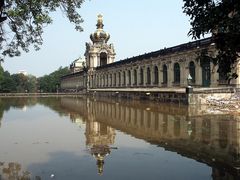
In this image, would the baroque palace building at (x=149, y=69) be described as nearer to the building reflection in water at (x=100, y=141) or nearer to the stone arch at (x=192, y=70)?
the stone arch at (x=192, y=70)

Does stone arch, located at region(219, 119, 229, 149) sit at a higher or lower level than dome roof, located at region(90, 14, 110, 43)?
lower

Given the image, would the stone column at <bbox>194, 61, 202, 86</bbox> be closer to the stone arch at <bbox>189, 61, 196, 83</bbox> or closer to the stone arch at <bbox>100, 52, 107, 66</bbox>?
the stone arch at <bbox>189, 61, 196, 83</bbox>

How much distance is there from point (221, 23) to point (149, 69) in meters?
50.9

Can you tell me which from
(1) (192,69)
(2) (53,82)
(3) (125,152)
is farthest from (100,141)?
(2) (53,82)

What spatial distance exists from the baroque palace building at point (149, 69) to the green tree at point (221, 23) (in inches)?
26.7

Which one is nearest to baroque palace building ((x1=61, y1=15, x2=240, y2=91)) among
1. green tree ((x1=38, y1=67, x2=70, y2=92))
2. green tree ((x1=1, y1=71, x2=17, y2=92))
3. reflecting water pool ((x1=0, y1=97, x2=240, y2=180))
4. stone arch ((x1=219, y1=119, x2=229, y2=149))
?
stone arch ((x1=219, y1=119, x2=229, y2=149))

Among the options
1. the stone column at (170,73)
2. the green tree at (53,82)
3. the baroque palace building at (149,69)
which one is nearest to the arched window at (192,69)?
the baroque palace building at (149,69)

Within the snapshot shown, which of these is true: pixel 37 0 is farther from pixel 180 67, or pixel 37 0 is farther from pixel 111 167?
pixel 180 67

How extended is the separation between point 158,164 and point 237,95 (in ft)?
78.2

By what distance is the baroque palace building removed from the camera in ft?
138

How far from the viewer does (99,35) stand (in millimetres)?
95688

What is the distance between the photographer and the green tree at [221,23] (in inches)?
327

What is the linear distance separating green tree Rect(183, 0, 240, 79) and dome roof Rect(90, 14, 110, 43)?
287ft

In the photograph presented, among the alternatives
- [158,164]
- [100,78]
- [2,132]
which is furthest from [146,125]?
[100,78]
